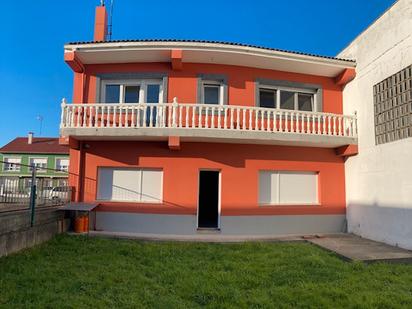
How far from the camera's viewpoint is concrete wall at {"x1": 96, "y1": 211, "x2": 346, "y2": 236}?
1123 centimetres

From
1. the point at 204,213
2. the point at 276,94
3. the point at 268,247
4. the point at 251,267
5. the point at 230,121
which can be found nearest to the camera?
the point at 251,267

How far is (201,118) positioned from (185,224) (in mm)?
3679

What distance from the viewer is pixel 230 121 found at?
11023 millimetres

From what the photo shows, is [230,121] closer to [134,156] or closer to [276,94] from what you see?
[276,94]

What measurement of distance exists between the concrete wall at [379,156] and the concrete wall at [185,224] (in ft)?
7.57

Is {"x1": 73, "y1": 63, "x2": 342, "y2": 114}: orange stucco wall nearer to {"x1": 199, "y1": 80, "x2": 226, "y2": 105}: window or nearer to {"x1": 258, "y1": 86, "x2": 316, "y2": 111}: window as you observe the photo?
{"x1": 199, "y1": 80, "x2": 226, "y2": 105}: window

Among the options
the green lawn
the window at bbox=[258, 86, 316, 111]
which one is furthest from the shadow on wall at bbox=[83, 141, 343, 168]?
the green lawn

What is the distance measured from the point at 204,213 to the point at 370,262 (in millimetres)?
7006

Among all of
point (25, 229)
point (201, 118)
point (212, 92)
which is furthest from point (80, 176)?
point (212, 92)

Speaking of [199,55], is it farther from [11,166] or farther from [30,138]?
[30,138]

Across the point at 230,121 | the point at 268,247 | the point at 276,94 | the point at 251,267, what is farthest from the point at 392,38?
the point at 251,267

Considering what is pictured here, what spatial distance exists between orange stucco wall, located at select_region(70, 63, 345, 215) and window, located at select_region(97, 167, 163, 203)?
10.5 inches

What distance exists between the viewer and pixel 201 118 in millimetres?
10930

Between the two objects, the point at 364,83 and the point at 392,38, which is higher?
the point at 392,38
